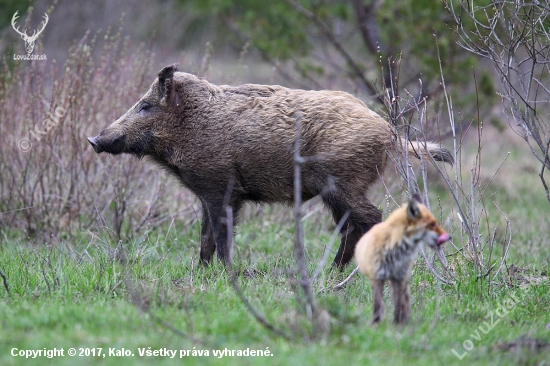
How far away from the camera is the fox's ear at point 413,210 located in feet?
13.2

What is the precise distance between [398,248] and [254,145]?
2293 mm

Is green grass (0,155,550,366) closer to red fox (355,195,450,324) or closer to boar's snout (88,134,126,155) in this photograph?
red fox (355,195,450,324)

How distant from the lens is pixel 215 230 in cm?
612

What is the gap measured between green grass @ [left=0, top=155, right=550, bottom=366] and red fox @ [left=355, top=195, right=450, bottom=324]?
0.59 feet

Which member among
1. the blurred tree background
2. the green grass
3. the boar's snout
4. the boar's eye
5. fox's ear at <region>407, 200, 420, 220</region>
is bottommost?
the green grass

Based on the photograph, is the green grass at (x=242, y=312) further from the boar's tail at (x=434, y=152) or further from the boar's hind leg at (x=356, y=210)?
the boar's tail at (x=434, y=152)

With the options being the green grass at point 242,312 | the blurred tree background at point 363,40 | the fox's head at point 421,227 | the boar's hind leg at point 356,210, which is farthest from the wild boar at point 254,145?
the blurred tree background at point 363,40

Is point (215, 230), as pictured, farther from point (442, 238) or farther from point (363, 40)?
point (363, 40)

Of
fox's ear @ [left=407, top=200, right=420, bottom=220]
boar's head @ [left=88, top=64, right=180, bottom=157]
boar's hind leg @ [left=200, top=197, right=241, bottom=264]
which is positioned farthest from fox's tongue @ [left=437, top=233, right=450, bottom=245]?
boar's head @ [left=88, top=64, right=180, bottom=157]

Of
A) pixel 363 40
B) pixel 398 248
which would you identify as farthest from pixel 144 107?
pixel 363 40

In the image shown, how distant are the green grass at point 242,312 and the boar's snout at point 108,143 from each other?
0.96 metres

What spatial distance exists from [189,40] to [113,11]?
2513 millimetres

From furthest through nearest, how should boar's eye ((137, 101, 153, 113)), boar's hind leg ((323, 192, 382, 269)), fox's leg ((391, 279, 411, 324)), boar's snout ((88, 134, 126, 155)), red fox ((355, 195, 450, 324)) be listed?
boar's eye ((137, 101, 153, 113)) < boar's snout ((88, 134, 126, 155)) < boar's hind leg ((323, 192, 382, 269)) < fox's leg ((391, 279, 411, 324)) < red fox ((355, 195, 450, 324))

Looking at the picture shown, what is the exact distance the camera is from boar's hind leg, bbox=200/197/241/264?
6109 millimetres
